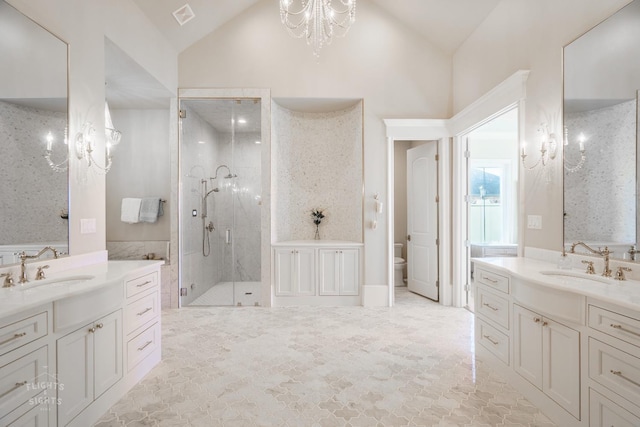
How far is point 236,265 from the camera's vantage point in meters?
4.20

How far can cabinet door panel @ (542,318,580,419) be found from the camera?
1661 millimetres

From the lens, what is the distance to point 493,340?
2.42 metres

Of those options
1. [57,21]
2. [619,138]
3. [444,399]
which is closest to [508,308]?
[444,399]

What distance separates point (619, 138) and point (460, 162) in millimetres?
2128

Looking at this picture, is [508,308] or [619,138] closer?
[619,138]

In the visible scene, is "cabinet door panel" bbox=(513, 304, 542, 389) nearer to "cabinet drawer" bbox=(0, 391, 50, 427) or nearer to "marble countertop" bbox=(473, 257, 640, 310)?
"marble countertop" bbox=(473, 257, 640, 310)

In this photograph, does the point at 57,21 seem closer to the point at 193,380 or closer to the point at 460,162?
the point at 193,380

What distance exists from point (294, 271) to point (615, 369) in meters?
3.21

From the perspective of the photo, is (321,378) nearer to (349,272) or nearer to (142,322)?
(142,322)

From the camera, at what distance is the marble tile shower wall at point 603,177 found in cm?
186

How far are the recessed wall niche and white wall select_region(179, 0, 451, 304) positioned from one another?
433mm

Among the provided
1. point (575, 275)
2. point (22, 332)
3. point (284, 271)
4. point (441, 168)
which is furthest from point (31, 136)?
point (441, 168)

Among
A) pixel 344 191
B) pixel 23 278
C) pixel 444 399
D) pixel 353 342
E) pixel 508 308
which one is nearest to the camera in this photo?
pixel 23 278

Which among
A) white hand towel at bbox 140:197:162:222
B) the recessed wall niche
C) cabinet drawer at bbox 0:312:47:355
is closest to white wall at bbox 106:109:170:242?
white hand towel at bbox 140:197:162:222
